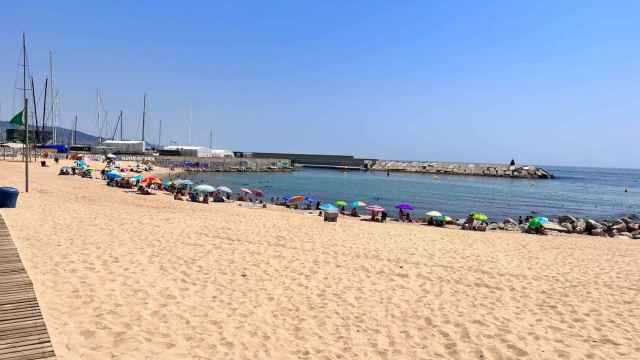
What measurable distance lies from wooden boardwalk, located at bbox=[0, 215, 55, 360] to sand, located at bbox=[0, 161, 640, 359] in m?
0.33

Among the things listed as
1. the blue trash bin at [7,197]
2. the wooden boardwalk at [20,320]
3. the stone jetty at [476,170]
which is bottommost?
the wooden boardwalk at [20,320]

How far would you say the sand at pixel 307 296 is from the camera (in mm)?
5547

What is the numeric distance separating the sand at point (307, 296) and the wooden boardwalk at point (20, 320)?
33cm

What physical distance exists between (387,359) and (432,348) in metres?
0.80

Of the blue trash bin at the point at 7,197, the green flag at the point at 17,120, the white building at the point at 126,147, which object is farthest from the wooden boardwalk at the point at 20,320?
the white building at the point at 126,147

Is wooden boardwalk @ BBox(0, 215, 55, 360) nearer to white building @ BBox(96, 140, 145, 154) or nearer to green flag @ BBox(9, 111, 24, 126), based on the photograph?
green flag @ BBox(9, 111, 24, 126)

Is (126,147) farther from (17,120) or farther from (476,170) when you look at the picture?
(476,170)

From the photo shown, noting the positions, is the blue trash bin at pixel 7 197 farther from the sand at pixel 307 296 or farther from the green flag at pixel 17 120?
the green flag at pixel 17 120

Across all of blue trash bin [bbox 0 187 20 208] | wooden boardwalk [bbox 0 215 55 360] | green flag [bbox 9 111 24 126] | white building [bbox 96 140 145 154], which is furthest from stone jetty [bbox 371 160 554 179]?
wooden boardwalk [bbox 0 215 55 360]

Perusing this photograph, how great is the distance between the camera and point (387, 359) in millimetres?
5336

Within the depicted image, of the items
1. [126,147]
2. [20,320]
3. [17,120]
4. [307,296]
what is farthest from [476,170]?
[20,320]

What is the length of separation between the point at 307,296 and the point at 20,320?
4.27 meters

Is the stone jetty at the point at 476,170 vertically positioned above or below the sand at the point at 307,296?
above

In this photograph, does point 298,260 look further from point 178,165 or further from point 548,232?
point 178,165
